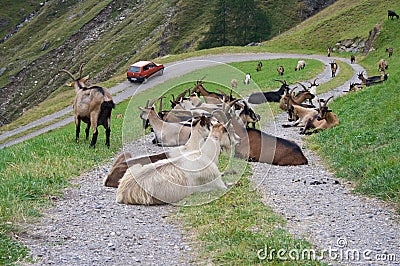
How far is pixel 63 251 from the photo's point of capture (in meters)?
6.67

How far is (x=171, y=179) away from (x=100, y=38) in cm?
10524

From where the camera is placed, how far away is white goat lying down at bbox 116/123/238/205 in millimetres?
9008

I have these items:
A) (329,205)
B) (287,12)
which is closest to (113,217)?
(329,205)

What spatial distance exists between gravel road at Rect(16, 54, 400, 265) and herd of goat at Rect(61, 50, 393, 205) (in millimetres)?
395

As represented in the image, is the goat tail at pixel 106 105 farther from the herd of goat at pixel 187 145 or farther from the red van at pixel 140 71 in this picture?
the red van at pixel 140 71

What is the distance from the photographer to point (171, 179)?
9.29 m

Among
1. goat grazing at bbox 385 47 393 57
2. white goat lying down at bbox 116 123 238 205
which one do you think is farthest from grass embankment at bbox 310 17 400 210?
goat grazing at bbox 385 47 393 57

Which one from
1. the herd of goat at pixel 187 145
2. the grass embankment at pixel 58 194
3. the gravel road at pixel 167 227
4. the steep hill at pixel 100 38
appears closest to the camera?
the gravel road at pixel 167 227

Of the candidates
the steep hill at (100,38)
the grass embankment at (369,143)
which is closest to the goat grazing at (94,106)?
the grass embankment at (369,143)

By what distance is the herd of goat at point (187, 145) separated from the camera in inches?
362

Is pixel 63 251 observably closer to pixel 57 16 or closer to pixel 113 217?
pixel 113 217

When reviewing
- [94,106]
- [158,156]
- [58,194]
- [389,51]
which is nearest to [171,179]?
[158,156]

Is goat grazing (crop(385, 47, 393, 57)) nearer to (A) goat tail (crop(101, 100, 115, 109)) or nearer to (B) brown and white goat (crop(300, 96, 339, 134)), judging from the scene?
(B) brown and white goat (crop(300, 96, 339, 134))

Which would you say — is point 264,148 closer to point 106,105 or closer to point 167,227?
point 106,105
